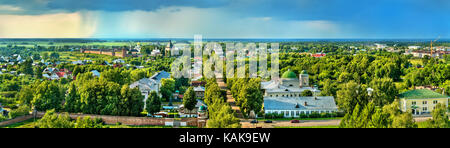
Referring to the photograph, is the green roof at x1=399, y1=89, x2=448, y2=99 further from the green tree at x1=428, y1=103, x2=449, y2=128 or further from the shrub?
the shrub

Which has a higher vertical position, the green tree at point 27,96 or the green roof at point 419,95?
the green roof at point 419,95

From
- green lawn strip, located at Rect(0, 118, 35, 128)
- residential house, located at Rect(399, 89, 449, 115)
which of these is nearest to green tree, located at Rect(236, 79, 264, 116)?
residential house, located at Rect(399, 89, 449, 115)

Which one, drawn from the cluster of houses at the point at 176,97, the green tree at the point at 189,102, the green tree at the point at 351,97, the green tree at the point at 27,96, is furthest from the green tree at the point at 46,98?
the green tree at the point at 351,97

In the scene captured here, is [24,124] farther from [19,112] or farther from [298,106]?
[298,106]

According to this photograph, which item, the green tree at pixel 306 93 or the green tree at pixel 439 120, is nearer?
the green tree at pixel 439 120

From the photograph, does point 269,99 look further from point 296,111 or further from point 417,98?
point 417,98

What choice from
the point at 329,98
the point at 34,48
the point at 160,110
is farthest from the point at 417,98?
the point at 34,48

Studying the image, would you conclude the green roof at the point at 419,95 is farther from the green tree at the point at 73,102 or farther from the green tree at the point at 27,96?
the green tree at the point at 27,96

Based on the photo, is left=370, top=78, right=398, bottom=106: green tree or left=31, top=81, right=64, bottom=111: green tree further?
left=31, top=81, right=64, bottom=111: green tree

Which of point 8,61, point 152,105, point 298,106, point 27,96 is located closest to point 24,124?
point 27,96

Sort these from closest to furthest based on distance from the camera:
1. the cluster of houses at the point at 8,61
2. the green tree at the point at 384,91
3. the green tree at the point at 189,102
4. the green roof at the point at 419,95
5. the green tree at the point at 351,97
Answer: the green tree at the point at 351,97 → the green tree at the point at 384,91 → the green tree at the point at 189,102 → the green roof at the point at 419,95 → the cluster of houses at the point at 8,61

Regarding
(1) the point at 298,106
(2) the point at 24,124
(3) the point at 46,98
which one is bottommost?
(2) the point at 24,124
